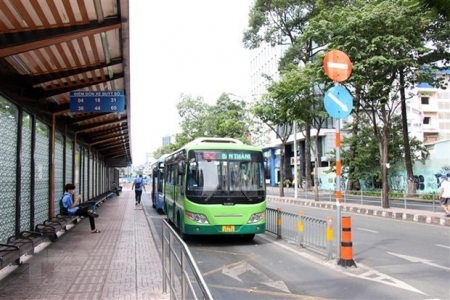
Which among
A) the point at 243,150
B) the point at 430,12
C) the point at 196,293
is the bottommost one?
the point at 196,293

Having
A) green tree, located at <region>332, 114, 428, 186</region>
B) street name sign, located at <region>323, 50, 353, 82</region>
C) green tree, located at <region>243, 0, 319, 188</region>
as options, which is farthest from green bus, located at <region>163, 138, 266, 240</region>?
green tree, located at <region>332, 114, 428, 186</region>

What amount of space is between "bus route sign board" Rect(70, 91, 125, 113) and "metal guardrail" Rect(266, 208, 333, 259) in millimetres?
5467

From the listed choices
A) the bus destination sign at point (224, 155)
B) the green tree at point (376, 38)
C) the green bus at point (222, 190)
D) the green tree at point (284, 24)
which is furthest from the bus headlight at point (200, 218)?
the green tree at point (284, 24)

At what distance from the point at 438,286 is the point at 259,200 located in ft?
16.3

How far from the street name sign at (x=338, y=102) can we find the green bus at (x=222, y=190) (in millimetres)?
3006

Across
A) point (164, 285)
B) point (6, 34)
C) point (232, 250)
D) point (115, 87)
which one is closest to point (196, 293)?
point (164, 285)

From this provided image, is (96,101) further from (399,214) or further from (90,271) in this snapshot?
(399,214)

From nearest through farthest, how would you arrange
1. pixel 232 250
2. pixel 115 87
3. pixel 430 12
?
1. pixel 430 12
2. pixel 232 250
3. pixel 115 87

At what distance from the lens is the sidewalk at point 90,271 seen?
247 inches

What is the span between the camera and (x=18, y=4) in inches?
254

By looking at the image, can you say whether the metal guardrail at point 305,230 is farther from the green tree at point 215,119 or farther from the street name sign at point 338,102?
the green tree at point 215,119

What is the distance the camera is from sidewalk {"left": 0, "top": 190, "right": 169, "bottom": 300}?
6.28 m

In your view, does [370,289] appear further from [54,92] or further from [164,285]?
[54,92]

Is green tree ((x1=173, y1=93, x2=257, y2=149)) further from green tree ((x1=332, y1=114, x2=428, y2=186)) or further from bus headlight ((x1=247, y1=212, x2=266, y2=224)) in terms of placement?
bus headlight ((x1=247, y1=212, x2=266, y2=224))
